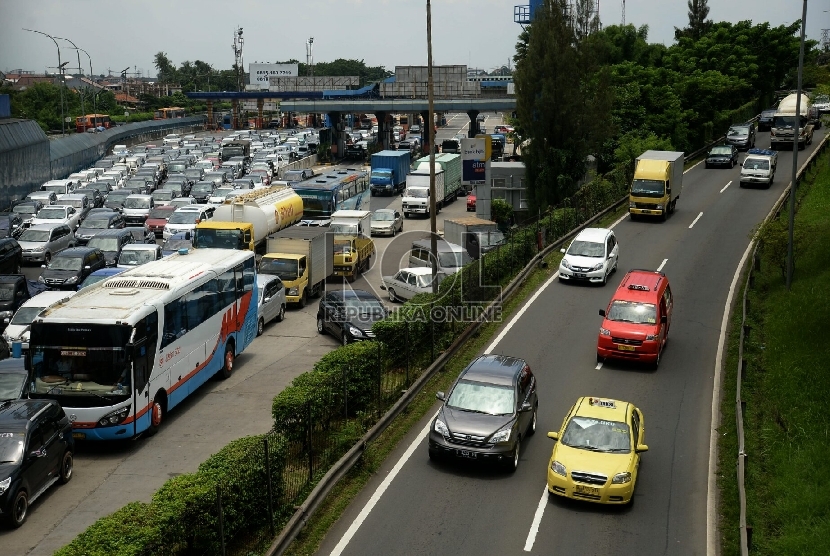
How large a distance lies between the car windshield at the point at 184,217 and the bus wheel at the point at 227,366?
23734mm

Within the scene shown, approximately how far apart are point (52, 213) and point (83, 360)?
105 feet

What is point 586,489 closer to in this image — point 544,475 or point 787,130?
point 544,475

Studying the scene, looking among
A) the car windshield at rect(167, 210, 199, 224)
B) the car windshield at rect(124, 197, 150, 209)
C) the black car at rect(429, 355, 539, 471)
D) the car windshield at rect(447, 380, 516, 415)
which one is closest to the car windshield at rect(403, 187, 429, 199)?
the car windshield at rect(167, 210, 199, 224)

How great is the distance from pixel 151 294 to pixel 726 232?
94.0ft

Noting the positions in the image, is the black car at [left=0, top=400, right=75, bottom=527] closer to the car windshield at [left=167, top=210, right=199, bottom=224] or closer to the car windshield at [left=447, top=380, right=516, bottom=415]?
the car windshield at [left=447, top=380, right=516, bottom=415]

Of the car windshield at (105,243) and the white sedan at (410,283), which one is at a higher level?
the car windshield at (105,243)

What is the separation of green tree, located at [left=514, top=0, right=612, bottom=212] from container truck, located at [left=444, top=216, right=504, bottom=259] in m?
4.69

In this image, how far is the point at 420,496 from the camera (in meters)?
16.8

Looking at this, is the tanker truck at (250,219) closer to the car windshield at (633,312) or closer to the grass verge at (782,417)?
the car windshield at (633,312)

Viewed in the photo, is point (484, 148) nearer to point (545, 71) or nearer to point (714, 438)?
point (545, 71)

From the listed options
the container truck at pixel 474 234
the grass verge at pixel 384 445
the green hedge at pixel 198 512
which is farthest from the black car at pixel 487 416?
the container truck at pixel 474 234

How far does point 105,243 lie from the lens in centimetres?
4091

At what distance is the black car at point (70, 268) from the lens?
35844mm

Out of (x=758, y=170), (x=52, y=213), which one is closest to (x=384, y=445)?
(x=52, y=213)
